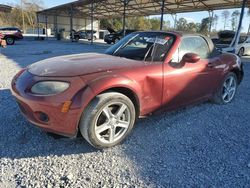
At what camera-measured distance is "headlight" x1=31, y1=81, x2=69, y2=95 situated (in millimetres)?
2570

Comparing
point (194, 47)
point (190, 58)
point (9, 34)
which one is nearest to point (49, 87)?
point (190, 58)

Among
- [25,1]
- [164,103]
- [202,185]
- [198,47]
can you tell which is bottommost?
[202,185]

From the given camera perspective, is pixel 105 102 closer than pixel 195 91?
Yes

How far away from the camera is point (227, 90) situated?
4812mm

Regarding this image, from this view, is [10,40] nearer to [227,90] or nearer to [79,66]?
[227,90]

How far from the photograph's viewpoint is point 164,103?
3422 mm

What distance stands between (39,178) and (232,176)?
197 centimetres

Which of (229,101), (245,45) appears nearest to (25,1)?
(245,45)

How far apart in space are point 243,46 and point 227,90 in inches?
444

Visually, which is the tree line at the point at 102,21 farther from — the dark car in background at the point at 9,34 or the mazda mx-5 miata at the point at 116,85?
the mazda mx-5 miata at the point at 116,85

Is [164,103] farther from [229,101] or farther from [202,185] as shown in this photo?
[229,101]

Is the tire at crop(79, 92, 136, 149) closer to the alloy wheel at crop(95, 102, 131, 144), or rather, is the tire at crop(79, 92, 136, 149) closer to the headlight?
the alloy wheel at crop(95, 102, 131, 144)

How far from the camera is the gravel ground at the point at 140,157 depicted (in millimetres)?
2354

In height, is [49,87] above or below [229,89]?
above
